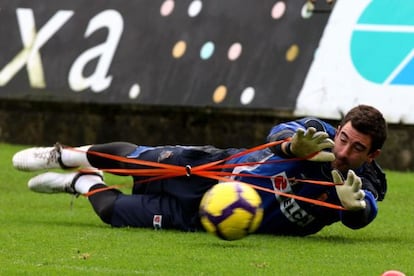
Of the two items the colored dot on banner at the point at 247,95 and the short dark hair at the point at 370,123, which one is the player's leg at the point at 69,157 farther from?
the colored dot on banner at the point at 247,95

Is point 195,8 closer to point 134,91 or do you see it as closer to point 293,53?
point 134,91

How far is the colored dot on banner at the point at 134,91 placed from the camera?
17.8 meters

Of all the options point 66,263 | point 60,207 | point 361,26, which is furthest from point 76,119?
point 66,263

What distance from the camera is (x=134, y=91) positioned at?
700 inches

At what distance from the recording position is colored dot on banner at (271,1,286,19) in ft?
56.7

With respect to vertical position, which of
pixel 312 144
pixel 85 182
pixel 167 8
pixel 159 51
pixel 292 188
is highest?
pixel 312 144

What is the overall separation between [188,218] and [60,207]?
6.99 feet

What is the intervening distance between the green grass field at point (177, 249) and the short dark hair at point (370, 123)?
75 cm

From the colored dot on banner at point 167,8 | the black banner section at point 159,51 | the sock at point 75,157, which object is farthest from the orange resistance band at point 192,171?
the colored dot on banner at point 167,8

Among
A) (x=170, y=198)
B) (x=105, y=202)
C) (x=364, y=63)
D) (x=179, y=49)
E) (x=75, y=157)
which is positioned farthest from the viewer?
(x=179, y=49)

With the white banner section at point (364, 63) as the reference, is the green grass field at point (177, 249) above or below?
above

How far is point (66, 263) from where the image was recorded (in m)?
8.11

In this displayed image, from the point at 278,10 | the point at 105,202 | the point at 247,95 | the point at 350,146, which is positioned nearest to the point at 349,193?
the point at 350,146

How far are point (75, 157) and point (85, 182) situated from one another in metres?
0.23
